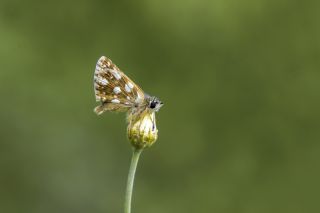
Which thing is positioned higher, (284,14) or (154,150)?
(284,14)

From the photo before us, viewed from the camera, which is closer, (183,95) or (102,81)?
(102,81)

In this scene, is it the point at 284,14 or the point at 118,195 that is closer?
the point at 118,195

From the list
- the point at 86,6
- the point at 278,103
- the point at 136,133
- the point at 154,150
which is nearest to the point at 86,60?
the point at 86,6

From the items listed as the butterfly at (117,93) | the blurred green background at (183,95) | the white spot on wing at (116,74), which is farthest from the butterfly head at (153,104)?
the blurred green background at (183,95)

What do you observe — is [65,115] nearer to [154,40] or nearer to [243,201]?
[154,40]

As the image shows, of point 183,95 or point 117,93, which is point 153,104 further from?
point 183,95

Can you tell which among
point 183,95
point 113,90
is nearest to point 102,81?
point 113,90

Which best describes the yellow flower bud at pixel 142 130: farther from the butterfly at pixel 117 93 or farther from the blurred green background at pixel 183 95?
the blurred green background at pixel 183 95
